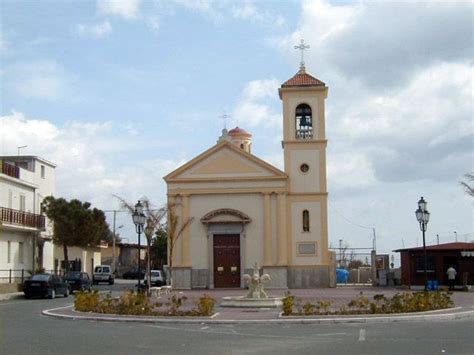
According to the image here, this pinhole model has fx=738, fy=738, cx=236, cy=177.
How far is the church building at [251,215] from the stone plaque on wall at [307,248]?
2.5 inches

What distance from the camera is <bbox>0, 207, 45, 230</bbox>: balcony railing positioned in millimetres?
43787

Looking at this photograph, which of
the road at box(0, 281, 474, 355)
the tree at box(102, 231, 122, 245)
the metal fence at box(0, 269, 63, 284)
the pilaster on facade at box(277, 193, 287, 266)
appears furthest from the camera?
the tree at box(102, 231, 122, 245)

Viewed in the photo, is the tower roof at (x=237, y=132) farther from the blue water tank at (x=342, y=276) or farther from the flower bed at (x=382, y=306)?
the flower bed at (x=382, y=306)

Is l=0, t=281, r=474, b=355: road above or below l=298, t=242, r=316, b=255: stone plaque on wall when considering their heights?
below

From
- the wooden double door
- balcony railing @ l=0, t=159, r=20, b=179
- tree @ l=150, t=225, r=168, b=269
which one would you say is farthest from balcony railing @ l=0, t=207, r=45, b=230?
tree @ l=150, t=225, r=168, b=269

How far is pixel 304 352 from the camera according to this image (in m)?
14.6

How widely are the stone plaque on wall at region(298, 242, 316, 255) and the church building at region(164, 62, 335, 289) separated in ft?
0.21

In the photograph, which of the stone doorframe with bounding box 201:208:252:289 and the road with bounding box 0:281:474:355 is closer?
the road with bounding box 0:281:474:355

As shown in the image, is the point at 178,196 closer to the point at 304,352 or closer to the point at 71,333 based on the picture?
the point at 71,333

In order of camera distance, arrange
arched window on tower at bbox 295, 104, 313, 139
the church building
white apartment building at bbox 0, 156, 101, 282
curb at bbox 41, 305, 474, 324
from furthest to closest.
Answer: arched window on tower at bbox 295, 104, 313, 139 < the church building < white apartment building at bbox 0, 156, 101, 282 < curb at bbox 41, 305, 474, 324

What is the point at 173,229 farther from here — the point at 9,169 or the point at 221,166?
the point at 9,169

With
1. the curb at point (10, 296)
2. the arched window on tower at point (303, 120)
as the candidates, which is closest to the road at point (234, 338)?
the curb at point (10, 296)

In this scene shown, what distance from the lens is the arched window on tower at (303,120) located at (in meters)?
48.2

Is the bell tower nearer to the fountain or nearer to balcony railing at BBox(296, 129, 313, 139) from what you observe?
balcony railing at BBox(296, 129, 313, 139)
